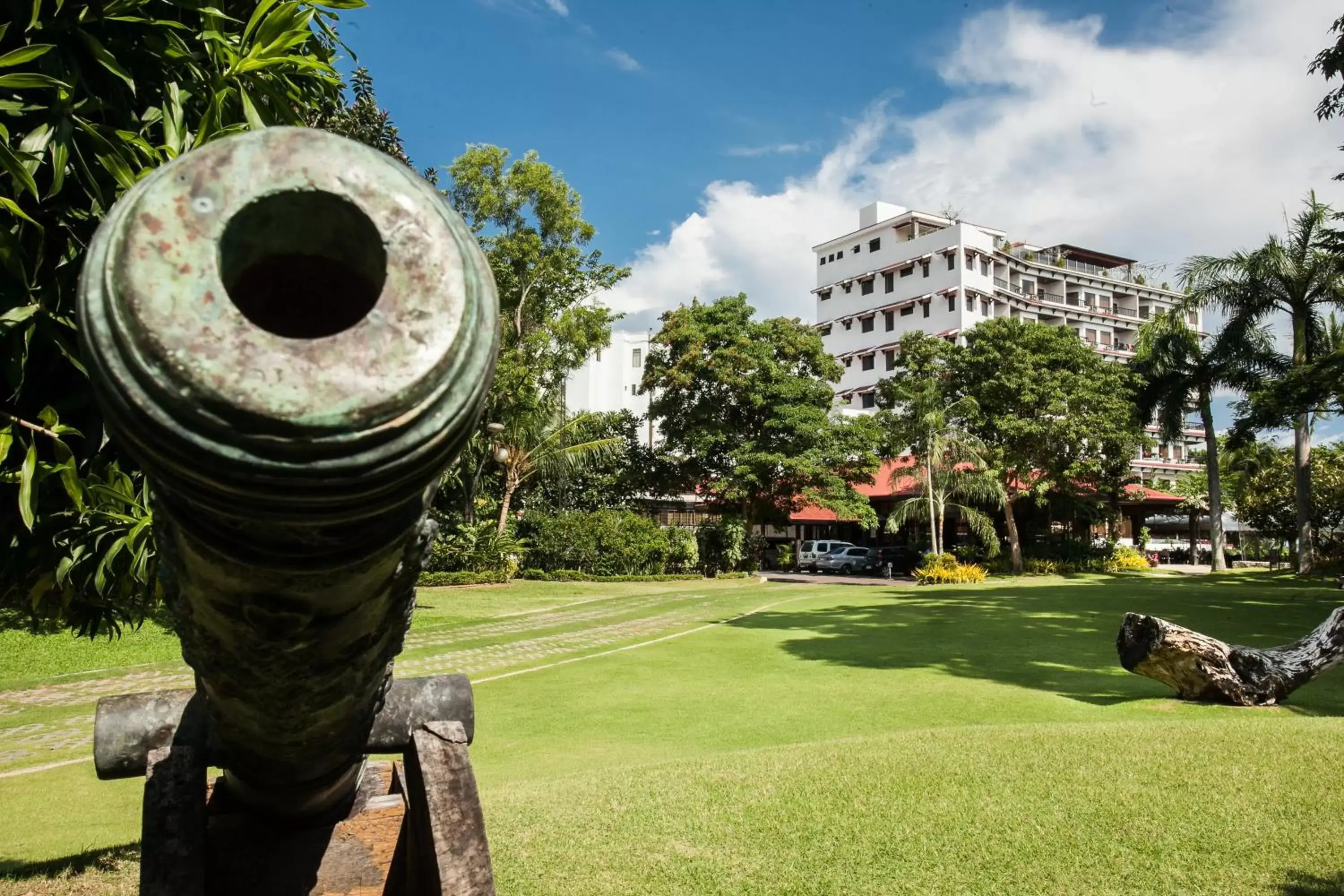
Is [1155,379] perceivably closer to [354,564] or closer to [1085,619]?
[1085,619]

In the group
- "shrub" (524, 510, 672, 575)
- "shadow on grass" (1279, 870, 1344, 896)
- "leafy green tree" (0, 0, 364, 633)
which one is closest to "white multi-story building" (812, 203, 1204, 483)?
"shrub" (524, 510, 672, 575)

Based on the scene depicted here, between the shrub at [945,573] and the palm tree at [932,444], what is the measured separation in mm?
640

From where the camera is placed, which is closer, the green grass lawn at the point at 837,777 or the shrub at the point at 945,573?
the green grass lawn at the point at 837,777

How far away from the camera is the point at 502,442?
27.3m

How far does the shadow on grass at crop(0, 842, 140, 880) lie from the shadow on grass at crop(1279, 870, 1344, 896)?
553 centimetres

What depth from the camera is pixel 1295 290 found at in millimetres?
27750

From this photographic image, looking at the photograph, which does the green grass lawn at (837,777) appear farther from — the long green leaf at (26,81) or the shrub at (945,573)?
the shrub at (945,573)

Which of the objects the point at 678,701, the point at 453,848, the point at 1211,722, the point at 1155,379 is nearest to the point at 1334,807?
the point at 1211,722

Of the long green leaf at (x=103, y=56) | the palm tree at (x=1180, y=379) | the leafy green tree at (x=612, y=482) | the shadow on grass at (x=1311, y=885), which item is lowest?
the shadow on grass at (x=1311, y=885)

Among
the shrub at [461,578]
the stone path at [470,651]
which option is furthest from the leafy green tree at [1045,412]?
the shrub at [461,578]

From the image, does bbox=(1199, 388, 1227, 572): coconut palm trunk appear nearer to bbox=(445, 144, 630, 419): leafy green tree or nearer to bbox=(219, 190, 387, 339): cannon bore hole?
bbox=(445, 144, 630, 419): leafy green tree

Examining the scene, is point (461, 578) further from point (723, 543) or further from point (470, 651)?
point (470, 651)

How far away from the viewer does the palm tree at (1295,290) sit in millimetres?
27391

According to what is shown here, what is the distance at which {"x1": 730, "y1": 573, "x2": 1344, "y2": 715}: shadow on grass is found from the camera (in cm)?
1096
